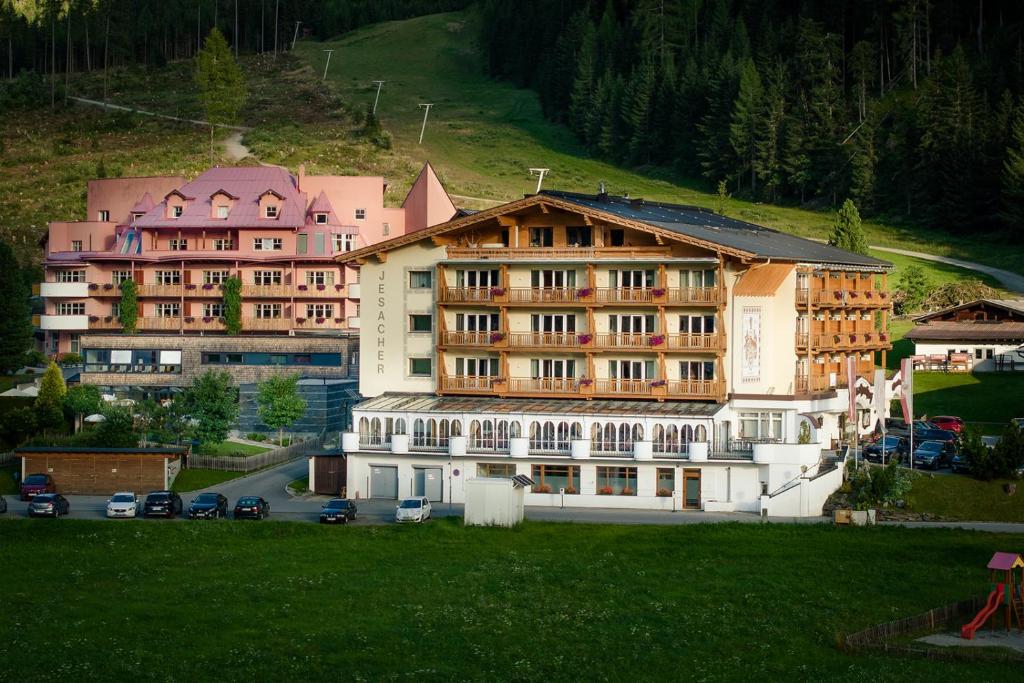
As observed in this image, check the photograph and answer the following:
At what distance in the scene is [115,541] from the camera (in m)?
67.9

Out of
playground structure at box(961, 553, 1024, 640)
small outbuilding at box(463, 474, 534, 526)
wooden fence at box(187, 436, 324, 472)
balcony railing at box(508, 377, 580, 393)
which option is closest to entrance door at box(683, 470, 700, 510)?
balcony railing at box(508, 377, 580, 393)

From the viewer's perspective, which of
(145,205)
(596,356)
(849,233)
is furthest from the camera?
(145,205)

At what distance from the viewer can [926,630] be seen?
53.9 meters

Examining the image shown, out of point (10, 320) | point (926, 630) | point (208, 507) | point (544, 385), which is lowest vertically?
point (926, 630)

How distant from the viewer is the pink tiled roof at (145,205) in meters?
129

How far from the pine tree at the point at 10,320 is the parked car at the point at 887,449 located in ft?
207

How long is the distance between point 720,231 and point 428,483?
22.2 meters

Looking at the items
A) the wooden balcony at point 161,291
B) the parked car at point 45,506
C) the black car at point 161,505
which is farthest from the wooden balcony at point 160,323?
the parked car at point 45,506

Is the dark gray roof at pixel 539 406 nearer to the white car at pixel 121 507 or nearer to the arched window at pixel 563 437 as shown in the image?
the arched window at pixel 563 437

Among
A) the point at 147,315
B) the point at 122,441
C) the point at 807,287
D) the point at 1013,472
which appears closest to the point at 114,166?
the point at 147,315

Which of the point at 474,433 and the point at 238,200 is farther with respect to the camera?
the point at 238,200

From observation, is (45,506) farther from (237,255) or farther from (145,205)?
(145,205)

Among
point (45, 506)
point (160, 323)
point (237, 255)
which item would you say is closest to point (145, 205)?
point (237, 255)

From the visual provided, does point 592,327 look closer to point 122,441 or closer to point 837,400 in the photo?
point 837,400
